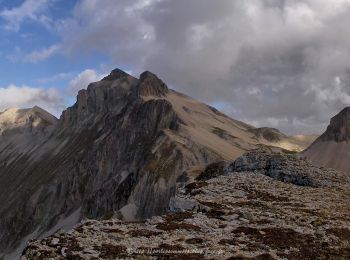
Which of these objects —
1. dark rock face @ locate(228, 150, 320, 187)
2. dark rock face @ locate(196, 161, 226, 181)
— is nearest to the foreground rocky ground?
dark rock face @ locate(228, 150, 320, 187)

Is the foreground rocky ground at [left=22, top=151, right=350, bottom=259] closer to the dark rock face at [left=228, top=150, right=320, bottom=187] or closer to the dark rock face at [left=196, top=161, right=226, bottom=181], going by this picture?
the dark rock face at [left=228, top=150, right=320, bottom=187]

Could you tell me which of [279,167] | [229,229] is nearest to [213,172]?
[279,167]

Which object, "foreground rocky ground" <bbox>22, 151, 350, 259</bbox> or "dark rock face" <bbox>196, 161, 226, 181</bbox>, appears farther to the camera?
"dark rock face" <bbox>196, 161, 226, 181</bbox>

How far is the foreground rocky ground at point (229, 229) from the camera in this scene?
25359mm

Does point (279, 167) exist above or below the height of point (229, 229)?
above

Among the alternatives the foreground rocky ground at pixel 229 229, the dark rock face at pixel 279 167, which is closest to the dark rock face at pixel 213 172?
the dark rock face at pixel 279 167

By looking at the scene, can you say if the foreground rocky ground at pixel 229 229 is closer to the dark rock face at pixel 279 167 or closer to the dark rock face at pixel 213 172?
the dark rock face at pixel 279 167

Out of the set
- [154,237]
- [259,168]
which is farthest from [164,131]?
[154,237]

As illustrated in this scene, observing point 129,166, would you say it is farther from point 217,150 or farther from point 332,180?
point 332,180

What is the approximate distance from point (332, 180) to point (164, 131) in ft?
453

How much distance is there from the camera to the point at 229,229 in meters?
31.1

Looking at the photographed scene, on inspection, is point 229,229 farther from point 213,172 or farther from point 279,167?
point 213,172

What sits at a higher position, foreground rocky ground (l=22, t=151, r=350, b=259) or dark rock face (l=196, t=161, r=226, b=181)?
dark rock face (l=196, t=161, r=226, b=181)

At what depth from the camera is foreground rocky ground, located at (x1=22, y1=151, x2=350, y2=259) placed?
25359mm
